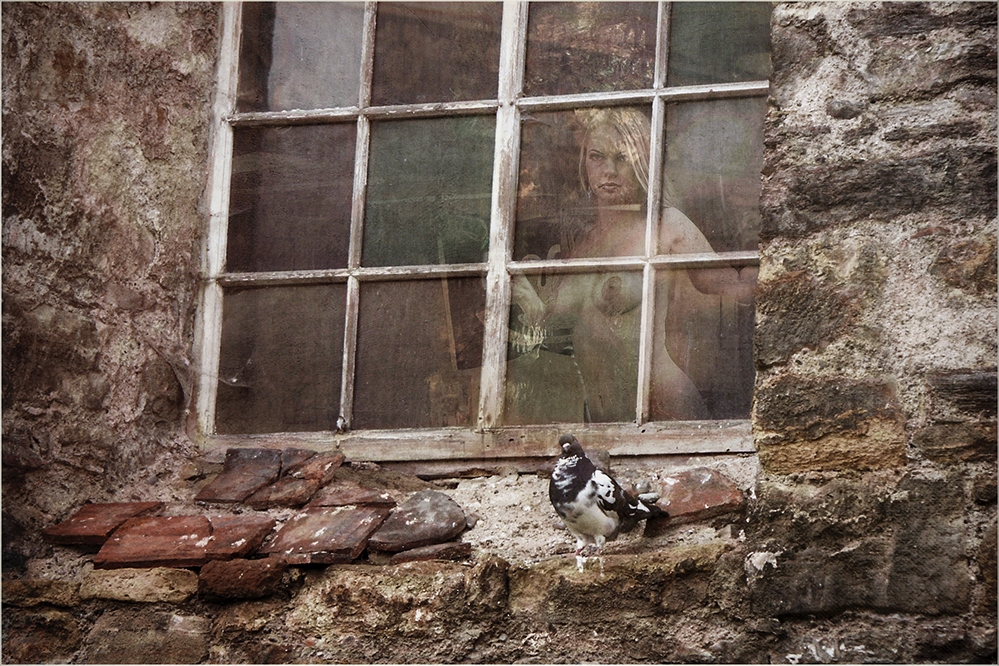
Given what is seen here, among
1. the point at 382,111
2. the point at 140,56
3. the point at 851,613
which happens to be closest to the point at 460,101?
the point at 382,111

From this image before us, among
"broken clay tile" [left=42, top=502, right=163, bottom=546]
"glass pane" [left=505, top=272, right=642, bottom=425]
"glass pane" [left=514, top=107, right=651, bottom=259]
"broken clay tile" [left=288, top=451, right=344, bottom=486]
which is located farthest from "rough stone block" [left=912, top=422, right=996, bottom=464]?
"broken clay tile" [left=42, top=502, right=163, bottom=546]

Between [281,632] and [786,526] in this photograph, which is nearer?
[786,526]

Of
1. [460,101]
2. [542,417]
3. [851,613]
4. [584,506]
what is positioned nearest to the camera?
[851,613]

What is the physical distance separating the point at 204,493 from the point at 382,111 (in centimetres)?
92

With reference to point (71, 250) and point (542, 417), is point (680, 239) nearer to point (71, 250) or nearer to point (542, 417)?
point (542, 417)

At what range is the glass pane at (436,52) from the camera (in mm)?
2666

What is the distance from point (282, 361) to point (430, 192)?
0.49 metres

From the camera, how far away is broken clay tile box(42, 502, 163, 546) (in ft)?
7.72

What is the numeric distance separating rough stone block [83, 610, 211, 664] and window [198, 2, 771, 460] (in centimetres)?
47

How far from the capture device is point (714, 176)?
247cm

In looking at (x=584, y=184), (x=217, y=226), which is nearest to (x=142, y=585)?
(x=217, y=226)

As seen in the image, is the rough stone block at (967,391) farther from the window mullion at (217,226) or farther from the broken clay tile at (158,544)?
the window mullion at (217,226)

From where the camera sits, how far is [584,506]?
6.88ft

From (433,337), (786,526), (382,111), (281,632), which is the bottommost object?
(281,632)
